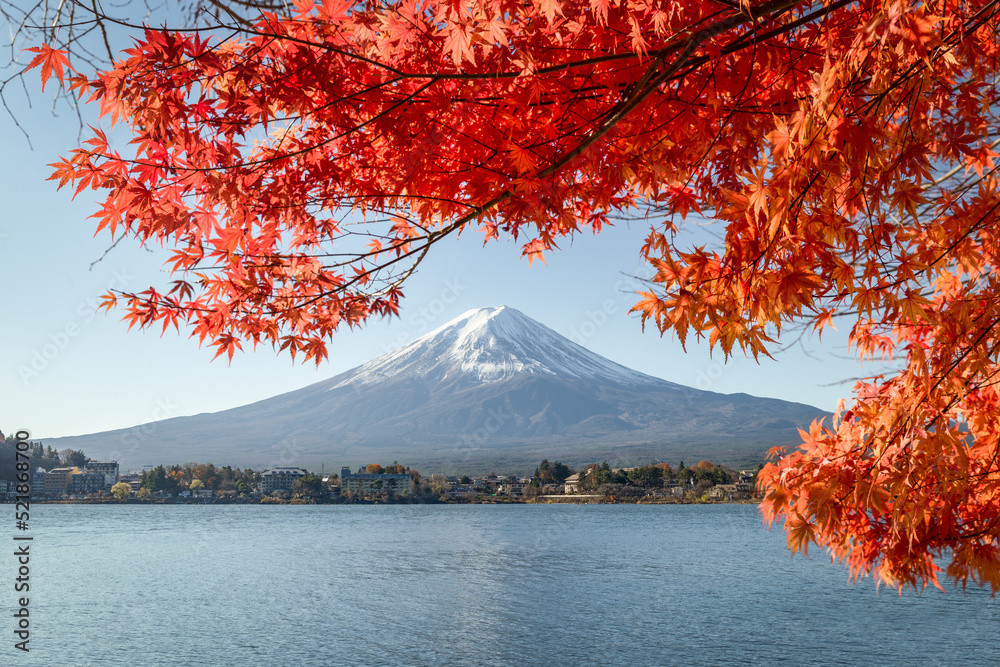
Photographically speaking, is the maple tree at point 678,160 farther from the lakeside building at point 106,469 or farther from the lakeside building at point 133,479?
the lakeside building at point 133,479

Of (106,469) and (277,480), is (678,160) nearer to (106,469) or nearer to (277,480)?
(277,480)

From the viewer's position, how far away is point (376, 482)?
144000mm

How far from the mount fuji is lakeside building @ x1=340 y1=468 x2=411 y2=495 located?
7010 millimetres

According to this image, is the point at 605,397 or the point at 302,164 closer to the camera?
the point at 302,164

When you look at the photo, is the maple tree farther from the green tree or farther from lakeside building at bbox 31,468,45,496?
lakeside building at bbox 31,468,45,496

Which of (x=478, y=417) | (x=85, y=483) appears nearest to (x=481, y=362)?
→ (x=478, y=417)

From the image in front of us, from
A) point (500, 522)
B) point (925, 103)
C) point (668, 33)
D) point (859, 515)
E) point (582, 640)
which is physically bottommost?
point (500, 522)

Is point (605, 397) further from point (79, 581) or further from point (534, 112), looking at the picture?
point (534, 112)

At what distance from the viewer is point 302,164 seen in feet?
12.3

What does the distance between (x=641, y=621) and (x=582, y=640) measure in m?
4.21

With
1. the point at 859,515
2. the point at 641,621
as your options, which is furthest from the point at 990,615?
the point at 859,515

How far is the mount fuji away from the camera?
144125 mm

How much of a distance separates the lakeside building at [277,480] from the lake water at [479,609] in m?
79.3

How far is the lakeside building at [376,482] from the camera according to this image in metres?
144
